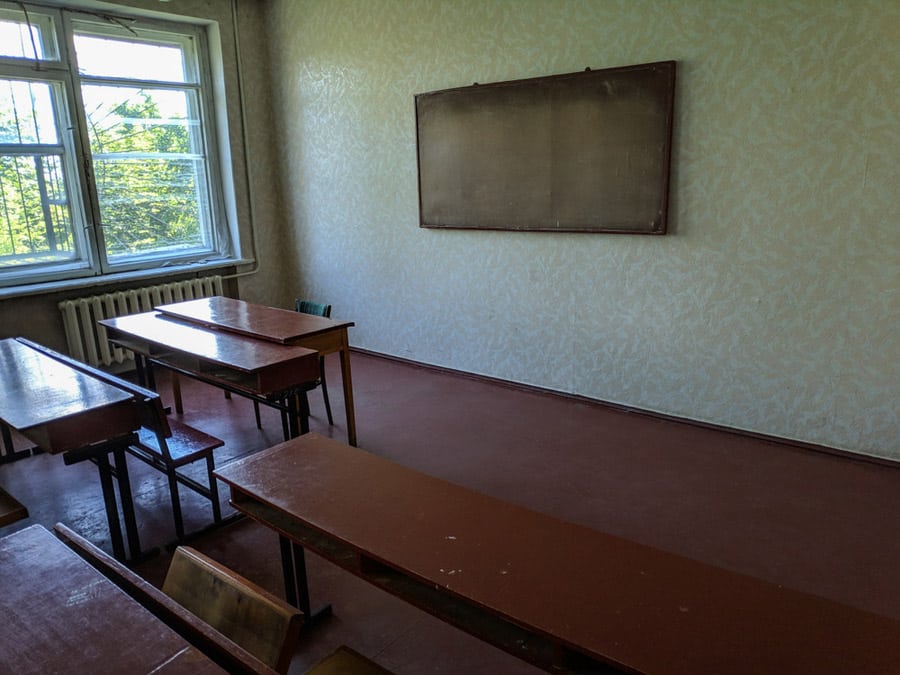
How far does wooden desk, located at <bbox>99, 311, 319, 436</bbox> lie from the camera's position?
2.73m

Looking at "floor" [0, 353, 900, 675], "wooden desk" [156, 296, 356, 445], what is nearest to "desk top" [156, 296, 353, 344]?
"wooden desk" [156, 296, 356, 445]

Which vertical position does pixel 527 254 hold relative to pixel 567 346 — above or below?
above

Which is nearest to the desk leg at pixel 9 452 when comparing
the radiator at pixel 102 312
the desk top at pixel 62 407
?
the desk top at pixel 62 407

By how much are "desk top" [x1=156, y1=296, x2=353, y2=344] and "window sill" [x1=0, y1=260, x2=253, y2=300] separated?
45.1 inches

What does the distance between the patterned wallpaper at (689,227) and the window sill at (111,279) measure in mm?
1291

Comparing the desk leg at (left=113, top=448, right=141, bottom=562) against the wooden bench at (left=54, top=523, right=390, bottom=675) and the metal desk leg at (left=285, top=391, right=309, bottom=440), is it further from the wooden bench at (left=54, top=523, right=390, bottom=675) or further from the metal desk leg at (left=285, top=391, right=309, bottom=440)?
the wooden bench at (left=54, top=523, right=390, bottom=675)

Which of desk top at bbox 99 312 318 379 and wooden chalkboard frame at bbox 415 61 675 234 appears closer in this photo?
desk top at bbox 99 312 318 379

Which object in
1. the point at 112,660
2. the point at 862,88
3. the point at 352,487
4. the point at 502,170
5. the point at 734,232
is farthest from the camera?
the point at 502,170

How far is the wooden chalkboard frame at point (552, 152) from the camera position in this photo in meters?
3.51

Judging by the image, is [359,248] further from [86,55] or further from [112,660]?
[112,660]

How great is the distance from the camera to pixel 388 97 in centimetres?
473

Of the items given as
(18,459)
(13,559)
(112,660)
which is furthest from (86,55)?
(112,660)

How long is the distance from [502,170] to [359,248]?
1.62 m

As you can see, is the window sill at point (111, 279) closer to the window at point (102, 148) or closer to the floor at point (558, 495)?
the window at point (102, 148)
